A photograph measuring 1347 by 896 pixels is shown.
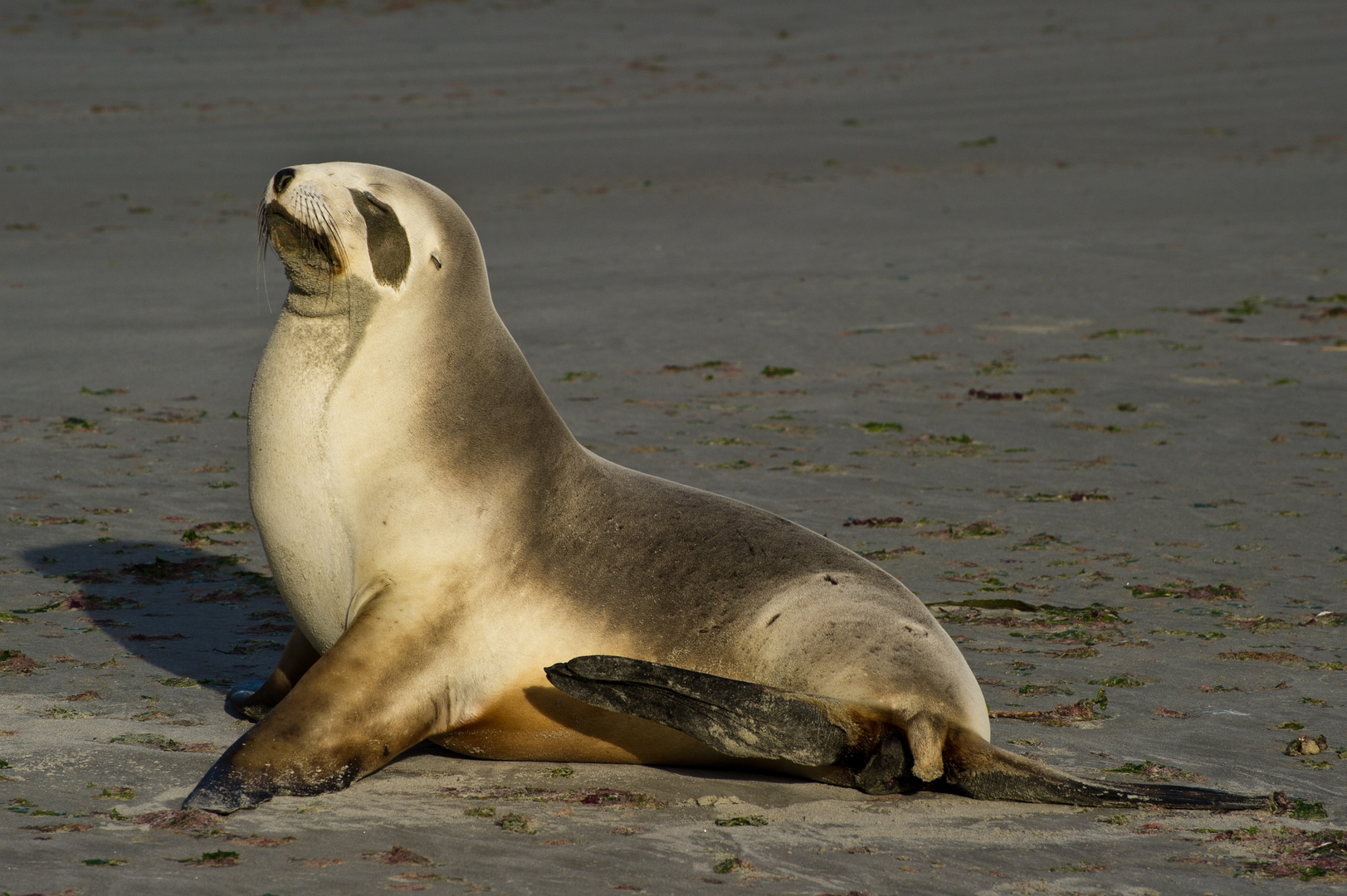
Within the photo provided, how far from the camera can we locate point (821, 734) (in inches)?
155

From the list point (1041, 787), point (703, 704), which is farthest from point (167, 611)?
point (1041, 787)

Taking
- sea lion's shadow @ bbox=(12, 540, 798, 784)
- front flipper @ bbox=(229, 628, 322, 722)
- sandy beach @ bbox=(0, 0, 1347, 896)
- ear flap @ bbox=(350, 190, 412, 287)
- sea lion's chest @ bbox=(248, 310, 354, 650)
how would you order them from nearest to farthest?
sandy beach @ bbox=(0, 0, 1347, 896)
sea lion's chest @ bbox=(248, 310, 354, 650)
ear flap @ bbox=(350, 190, 412, 287)
front flipper @ bbox=(229, 628, 322, 722)
sea lion's shadow @ bbox=(12, 540, 798, 784)

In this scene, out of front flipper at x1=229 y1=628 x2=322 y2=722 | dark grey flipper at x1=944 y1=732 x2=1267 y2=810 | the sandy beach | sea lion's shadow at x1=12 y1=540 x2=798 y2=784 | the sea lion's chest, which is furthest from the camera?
sea lion's shadow at x1=12 y1=540 x2=798 y2=784

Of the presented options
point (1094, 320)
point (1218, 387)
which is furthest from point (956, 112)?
point (1218, 387)

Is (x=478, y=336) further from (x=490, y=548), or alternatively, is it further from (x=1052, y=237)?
(x=1052, y=237)

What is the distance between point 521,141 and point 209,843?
16.8 metres

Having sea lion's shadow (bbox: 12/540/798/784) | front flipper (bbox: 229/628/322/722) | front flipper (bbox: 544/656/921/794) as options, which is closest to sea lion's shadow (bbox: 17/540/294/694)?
sea lion's shadow (bbox: 12/540/798/784)

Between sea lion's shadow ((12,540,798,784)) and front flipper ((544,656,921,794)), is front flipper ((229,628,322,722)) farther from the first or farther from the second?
front flipper ((544,656,921,794))

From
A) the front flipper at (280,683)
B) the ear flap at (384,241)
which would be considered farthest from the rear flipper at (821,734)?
the ear flap at (384,241)

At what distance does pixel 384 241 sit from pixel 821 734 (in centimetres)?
177

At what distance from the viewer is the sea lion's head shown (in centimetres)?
429

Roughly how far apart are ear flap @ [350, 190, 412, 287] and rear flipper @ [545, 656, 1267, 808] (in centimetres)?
120

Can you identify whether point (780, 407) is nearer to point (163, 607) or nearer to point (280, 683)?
point (163, 607)

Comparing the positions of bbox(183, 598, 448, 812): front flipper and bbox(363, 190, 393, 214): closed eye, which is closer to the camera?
bbox(183, 598, 448, 812): front flipper
